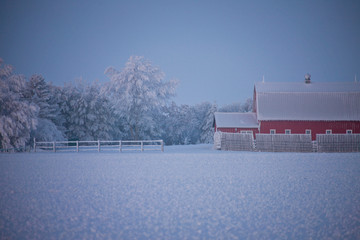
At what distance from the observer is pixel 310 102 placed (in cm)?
3125

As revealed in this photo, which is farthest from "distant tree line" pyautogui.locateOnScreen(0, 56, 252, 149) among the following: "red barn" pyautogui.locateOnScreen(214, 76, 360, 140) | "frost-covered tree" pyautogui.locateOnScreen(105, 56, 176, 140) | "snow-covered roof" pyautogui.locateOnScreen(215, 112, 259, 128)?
"red barn" pyautogui.locateOnScreen(214, 76, 360, 140)

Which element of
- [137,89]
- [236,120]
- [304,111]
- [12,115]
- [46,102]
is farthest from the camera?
[46,102]

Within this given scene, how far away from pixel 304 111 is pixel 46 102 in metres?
34.5

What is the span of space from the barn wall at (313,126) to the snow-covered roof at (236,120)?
174 centimetres

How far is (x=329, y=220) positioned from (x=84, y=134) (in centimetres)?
3980

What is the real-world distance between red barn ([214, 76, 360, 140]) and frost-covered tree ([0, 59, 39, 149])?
2115cm

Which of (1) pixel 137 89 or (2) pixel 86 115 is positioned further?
(2) pixel 86 115

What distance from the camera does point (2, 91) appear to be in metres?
25.8

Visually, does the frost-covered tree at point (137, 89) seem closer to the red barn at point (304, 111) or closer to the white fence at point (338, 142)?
the red barn at point (304, 111)

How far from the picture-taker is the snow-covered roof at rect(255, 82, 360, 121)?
2973cm

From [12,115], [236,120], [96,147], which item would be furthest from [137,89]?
[12,115]

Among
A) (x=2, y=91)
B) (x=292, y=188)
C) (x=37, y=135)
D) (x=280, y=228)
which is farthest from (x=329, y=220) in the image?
(x=37, y=135)

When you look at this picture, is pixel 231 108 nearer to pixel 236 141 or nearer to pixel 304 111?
pixel 304 111

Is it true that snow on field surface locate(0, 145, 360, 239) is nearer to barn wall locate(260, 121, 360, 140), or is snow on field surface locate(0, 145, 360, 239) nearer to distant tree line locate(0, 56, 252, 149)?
distant tree line locate(0, 56, 252, 149)
